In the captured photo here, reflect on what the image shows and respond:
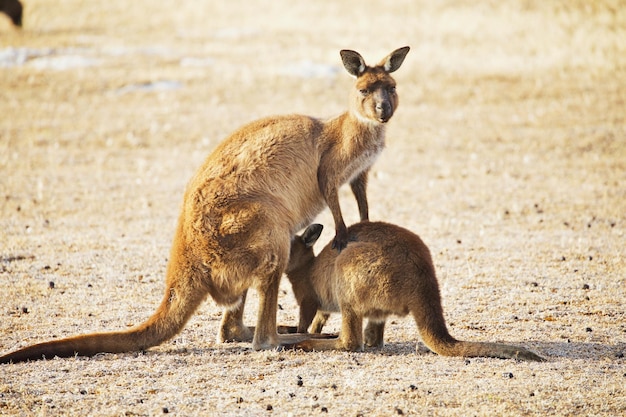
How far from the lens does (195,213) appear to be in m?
5.47

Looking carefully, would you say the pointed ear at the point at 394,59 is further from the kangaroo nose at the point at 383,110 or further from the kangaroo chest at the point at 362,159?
the kangaroo chest at the point at 362,159

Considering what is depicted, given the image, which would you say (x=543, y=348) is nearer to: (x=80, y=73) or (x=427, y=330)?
(x=427, y=330)

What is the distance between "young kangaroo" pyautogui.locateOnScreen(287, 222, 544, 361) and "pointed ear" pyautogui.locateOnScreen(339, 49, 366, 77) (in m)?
1.22

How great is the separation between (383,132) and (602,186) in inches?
241

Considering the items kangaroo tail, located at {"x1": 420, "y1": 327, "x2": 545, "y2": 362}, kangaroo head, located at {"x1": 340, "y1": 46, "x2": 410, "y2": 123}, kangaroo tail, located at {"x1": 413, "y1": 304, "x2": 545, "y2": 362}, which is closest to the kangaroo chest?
kangaroo head, located at {"x1": 340, "y1": 46, "x2": 410, "y2": 123}

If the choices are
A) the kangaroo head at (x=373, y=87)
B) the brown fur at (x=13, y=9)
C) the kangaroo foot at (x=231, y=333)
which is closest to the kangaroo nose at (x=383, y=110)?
the kangaroo head at (x=373, y=87)

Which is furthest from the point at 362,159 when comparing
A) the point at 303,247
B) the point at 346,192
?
the point at 346,192

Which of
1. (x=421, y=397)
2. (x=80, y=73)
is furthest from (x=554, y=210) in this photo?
(x=80, y=73)

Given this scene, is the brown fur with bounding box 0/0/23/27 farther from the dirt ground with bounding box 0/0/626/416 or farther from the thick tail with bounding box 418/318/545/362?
the thick tail with bounding box 418/318/545/362

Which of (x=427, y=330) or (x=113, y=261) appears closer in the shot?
(x=427, y=330)

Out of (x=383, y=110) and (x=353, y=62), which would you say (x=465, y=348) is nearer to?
(x=383, y=110)

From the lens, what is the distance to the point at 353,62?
20.1 feet

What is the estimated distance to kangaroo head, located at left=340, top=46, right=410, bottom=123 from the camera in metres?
5.97

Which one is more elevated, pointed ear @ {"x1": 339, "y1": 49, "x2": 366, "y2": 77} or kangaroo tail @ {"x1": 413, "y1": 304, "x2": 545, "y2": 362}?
pointed ear @ {"x1": 339, "y1": 49, "x2": 366, "y2": 77}
